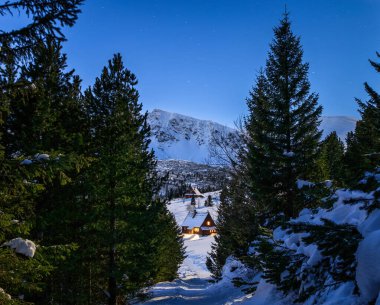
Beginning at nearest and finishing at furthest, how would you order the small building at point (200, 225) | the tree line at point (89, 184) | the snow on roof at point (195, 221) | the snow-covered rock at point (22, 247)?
the snow-covered rock at point (22, 247) < the tree line at point (89, 184) < the small building at point (200, 225) < the snow on roof at point (195, 221)

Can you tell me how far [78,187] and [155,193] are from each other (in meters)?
4.70

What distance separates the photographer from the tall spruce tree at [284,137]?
14.3 meters

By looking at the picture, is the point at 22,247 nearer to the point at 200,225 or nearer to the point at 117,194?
the point at 117,194

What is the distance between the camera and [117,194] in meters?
13.3

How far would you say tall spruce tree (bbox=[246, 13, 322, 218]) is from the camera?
1429 cm

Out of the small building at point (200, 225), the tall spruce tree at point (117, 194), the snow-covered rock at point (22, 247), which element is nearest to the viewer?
the snow-covered rock at point (22, 247)

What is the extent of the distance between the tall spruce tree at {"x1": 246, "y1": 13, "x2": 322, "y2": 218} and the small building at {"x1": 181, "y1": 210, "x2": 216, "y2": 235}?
3321 inches

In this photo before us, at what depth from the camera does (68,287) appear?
13344 millimetres

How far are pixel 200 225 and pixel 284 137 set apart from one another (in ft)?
283

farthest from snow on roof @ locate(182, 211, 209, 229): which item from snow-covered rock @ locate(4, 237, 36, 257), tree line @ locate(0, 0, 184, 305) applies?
snow-covered rock @ locate(4, 237, 36, 257)

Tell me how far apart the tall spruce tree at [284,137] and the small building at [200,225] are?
84.4 metres

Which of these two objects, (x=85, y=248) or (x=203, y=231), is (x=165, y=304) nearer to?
(x=85, y=248)

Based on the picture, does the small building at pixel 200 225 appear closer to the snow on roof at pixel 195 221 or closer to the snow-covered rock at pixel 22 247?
the snow on roof at pixel 195 221

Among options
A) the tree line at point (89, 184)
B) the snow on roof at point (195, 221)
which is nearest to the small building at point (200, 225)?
the snow on roof at point (195, 221)
